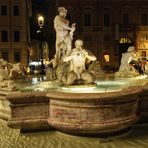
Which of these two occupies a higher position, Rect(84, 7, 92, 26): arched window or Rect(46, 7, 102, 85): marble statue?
Rect(84, 7, 92, 26): arched window

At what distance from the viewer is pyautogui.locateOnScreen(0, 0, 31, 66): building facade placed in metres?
39.3

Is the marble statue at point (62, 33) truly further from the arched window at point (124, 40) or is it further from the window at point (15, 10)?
the arched window at point (124, 40)

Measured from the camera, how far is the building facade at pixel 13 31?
3934 cm

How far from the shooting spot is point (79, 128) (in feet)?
23.0

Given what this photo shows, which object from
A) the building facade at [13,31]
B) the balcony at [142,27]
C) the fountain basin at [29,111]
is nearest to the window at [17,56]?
the building facade at [13,31]

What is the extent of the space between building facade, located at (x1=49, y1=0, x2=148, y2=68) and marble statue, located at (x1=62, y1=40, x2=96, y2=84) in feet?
119

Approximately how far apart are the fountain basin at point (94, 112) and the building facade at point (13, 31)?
106ft

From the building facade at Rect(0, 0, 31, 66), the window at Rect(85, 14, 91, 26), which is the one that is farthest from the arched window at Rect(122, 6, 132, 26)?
the building facade at Rect(0, 0, 31, 66)

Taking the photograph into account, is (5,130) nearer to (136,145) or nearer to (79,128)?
(79,128)

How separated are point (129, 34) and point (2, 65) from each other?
36.7 meters

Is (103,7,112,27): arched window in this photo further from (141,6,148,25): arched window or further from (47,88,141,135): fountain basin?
(47,88,141,135): fountain basin

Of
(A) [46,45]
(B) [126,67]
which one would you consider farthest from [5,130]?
(A) [46,45]

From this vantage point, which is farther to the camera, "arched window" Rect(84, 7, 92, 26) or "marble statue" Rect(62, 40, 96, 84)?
"arched window" Rect(84, 7, 92, 26)

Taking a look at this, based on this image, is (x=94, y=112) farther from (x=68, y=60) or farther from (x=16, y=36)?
(x=16, y=36)
